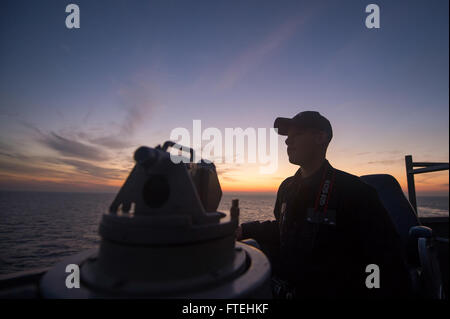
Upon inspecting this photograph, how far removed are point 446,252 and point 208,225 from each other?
7.92 metres

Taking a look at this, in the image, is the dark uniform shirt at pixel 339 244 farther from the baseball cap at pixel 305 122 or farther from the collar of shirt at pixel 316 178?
the baseball cap at pixel 305 122

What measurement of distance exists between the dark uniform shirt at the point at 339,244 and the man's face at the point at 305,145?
420 millimetres

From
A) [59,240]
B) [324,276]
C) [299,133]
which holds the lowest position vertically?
[59,240]

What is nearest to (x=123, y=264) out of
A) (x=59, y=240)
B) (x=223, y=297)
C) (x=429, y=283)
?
(x=223, y=297)

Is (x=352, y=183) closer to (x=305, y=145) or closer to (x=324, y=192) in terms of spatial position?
(x=324, y=192)

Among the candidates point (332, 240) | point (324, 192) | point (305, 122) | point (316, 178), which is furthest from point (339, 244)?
point (305, 122)

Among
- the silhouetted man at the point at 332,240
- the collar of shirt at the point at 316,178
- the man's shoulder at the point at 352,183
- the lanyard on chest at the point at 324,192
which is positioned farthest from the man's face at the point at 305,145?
the man's shoulder at the point at 352,183

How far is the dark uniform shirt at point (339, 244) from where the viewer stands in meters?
2.30

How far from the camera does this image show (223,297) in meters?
0.98

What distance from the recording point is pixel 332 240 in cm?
255

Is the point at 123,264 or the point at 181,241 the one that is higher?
the point at 181,241

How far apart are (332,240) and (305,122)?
1726 millimetres
